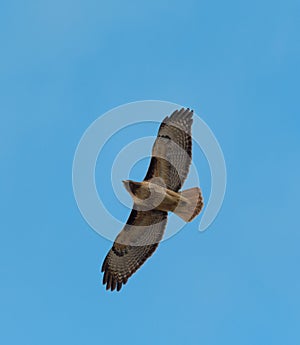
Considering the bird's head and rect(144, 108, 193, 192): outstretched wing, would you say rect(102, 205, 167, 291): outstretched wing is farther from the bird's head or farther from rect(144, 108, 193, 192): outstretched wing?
rect(144, 108, 193, 192): outstretched wing

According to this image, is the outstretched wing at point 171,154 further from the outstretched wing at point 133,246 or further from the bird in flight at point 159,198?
the outstretched wing at point 133,246

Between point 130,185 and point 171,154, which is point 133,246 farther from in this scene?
point 171,154

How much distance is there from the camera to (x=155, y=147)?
49.2ft

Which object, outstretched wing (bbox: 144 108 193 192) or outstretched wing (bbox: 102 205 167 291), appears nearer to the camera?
outstretched wing (bbox: 144 108 193 192)

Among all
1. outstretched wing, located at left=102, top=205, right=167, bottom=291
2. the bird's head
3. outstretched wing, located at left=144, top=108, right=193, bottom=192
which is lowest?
outstretched wing, located at left=102, top=205, right=167, bottom=291

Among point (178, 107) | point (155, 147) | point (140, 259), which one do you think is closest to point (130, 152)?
point (155, 147)

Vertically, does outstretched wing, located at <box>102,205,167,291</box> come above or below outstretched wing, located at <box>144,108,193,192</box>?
below

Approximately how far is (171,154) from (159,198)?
1022 mm

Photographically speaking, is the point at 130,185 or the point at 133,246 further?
the point at 133,246

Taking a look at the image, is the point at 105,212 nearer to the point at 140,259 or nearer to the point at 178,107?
the point at 140,259

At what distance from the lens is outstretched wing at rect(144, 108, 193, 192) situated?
1493 cm

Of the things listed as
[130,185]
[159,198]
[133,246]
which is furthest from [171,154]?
[133,246]

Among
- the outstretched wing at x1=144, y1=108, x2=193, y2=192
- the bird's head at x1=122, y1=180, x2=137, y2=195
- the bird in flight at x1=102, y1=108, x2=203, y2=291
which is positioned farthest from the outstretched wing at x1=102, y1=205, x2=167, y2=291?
the outstretched wing at x1=144, y1=108, x2=193, y2=192

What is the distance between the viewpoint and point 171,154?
49.1 ft
